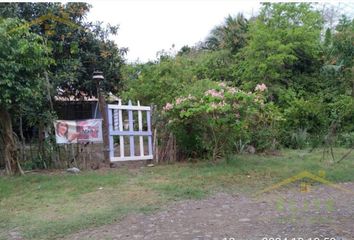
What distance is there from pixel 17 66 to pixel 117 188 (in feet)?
9.43

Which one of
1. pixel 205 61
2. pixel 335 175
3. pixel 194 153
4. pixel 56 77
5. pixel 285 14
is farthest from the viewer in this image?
pixel 205 61

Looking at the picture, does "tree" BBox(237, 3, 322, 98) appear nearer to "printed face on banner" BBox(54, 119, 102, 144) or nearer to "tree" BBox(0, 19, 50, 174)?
"printed face on banner" BBox(54, 119, 102, 144)

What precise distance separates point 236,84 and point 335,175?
780 centimetres

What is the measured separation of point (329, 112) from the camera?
12.8m

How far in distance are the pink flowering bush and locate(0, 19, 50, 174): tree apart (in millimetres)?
2781

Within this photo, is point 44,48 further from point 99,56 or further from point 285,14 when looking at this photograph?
point 285,14

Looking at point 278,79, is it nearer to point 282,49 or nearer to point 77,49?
point 282,49

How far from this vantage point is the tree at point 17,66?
6.60m

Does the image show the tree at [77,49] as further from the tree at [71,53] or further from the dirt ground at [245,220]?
the dirt ground at [245,220]

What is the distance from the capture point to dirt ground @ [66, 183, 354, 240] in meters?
3.82

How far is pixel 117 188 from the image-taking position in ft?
20.1

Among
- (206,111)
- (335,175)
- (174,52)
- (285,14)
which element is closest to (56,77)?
(206,111)

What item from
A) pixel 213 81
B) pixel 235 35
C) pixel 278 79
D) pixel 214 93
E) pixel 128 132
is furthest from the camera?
pixel 235 35

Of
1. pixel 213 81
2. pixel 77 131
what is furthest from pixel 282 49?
pixel 77 131
